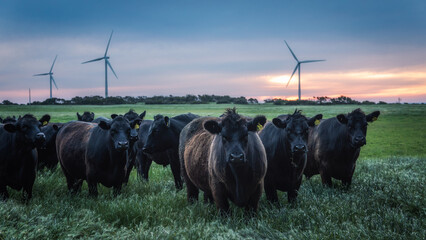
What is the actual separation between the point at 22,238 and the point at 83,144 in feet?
14.0

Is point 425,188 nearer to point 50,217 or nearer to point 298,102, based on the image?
point 50,217

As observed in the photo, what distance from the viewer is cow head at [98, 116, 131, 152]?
294 inches

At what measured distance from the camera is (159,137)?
9.86m

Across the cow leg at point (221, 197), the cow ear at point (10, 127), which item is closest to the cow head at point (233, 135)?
the cow leg at point (221, 197)

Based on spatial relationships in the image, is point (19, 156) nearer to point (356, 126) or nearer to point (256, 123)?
point (256, 123)

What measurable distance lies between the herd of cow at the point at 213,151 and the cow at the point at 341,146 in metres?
0.03

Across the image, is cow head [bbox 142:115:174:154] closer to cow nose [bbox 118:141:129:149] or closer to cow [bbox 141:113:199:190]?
cow [bbox 141:113:199:190]

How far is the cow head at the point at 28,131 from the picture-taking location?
743cm

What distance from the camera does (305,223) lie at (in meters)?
5.49

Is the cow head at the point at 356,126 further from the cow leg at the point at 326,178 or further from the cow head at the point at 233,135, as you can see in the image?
the cow head at the point at 233,135

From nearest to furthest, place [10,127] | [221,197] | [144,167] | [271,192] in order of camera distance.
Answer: [221,197]
[271,192]
[10,127]
[144,167]

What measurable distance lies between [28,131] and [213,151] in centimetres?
469

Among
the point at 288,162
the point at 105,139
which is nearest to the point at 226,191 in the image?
the point at 288,162

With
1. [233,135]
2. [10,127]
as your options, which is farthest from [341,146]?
[10,127]
